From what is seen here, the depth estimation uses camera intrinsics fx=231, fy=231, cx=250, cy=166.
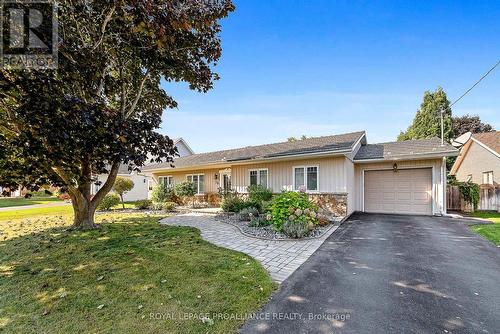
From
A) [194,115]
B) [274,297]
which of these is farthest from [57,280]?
[194,115]

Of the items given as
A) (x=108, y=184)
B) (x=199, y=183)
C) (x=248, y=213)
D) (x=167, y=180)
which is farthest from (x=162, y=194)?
(x=248, y=213)

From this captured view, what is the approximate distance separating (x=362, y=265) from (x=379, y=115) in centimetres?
1329

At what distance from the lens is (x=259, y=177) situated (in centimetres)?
1348

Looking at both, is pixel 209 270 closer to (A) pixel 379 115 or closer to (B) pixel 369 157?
(B) pixel 369 157

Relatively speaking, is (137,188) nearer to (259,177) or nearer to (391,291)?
(259,177)

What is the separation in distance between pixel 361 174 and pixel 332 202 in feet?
10.1

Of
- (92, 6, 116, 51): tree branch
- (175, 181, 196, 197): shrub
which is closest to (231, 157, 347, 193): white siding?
(175, 181, 196, 197): shrub

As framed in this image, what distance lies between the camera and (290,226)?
7074 mm

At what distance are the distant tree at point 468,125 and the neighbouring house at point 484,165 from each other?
437 inches

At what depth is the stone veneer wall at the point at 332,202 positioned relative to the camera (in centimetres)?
1045

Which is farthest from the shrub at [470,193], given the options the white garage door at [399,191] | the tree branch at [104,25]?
the tree branch at [104,25]

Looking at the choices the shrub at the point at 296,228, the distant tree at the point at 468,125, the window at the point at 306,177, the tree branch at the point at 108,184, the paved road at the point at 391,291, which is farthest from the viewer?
the distant tree at the point at 468,125

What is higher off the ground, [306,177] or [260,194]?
[306,177]
